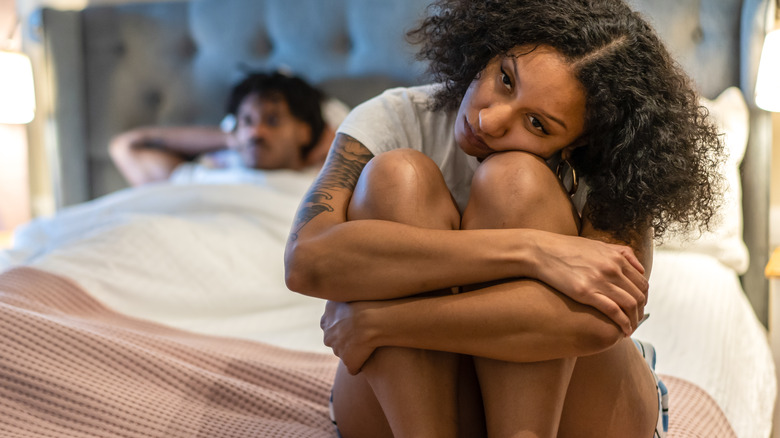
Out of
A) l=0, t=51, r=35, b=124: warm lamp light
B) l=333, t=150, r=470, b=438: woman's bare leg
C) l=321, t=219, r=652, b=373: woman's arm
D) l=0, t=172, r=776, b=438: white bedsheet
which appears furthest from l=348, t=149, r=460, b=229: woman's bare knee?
l=0, t=51, r=35, b=124: warm lamp light

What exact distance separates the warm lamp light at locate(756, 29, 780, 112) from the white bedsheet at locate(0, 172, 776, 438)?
0.42 m

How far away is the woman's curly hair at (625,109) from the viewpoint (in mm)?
904

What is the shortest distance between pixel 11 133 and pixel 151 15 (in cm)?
76

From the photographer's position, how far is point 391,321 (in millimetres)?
832

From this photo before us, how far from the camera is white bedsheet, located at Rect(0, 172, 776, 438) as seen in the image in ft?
4.34

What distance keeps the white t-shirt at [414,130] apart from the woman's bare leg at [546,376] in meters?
0.20

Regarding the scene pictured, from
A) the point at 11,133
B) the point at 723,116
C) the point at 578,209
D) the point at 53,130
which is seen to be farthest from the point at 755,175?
the point at 11,133

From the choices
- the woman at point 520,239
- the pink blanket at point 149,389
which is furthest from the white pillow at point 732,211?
the woman at point 520,239

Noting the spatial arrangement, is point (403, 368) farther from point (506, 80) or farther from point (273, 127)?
point (273, 127)

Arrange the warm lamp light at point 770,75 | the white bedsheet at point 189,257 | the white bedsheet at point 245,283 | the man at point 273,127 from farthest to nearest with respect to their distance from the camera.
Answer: the man at point 273,127
the warm lamp light at point 770,75
the white bedsheet at point 189,257
the white bedsheet at point 245,283

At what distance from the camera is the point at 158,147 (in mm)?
2498

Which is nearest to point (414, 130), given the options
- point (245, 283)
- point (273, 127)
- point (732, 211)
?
point (245, 283)

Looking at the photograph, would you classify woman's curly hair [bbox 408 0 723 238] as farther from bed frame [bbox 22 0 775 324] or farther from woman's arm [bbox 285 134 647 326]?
bed frame [bbox 22 0 775 324]

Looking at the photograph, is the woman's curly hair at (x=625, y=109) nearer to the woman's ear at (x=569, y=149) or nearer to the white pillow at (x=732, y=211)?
the woman's ear at (x=569, y=149)
